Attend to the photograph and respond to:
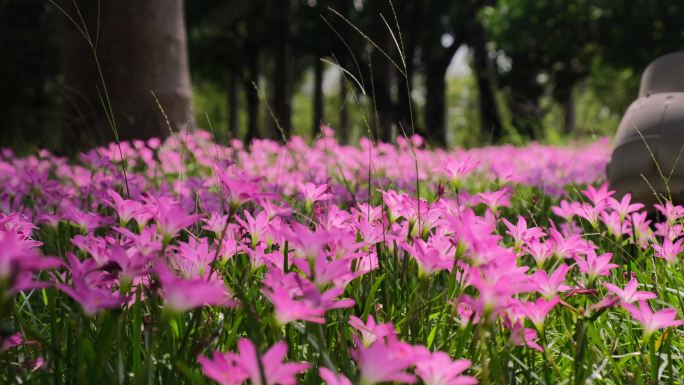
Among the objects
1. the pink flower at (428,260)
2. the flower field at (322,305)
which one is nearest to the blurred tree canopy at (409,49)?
the flower field at (322,305)

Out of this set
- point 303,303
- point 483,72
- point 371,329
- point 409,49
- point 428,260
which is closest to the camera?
point 303,303

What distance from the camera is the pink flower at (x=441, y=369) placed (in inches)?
32.8

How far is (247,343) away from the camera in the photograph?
759mm

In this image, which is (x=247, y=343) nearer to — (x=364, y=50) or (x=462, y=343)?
(x=462, y=343)

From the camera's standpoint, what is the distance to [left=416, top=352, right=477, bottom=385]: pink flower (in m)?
0.83

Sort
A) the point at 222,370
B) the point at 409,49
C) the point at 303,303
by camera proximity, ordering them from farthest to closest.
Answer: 1. the point at 409,49
2. the point at 303,303
3. the point at 222,370

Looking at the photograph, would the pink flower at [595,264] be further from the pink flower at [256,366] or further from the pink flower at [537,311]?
the pink flower at [256,366]

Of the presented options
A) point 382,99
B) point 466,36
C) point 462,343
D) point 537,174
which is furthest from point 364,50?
point 462,343

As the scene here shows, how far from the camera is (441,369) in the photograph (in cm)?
85

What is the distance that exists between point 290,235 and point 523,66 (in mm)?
16566

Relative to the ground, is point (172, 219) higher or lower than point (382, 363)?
higher

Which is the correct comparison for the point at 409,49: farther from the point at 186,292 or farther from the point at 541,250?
the point at 186,292

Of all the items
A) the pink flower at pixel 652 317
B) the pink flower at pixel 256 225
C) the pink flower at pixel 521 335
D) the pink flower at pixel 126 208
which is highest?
the pink flower at pixel 126 208

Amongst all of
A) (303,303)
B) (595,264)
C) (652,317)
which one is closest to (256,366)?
(303,303)
